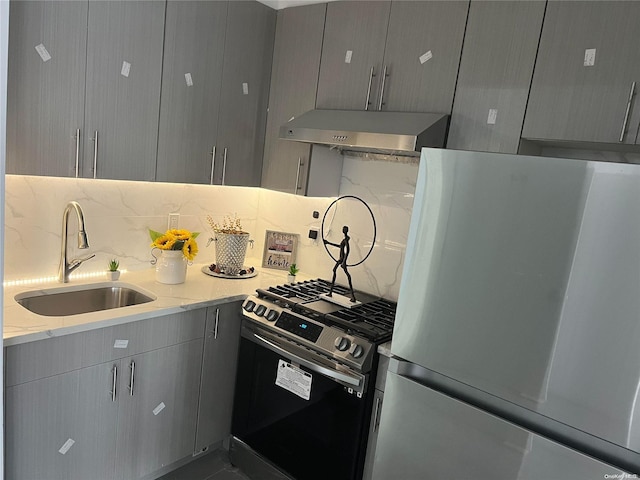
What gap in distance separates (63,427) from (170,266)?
86cm

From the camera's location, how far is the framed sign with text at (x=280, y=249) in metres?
3.01

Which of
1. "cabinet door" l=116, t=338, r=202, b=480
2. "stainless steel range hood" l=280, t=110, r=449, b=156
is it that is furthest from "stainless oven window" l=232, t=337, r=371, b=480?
"stainless steel range hood" l=280, t=110, r=449, b=156

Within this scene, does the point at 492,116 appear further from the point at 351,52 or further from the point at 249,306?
the point at 249,306

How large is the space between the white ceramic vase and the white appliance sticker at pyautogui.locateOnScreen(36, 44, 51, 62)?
995mm

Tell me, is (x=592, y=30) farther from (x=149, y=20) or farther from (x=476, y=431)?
(x=149, y=20)

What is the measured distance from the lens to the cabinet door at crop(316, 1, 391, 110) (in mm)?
2291

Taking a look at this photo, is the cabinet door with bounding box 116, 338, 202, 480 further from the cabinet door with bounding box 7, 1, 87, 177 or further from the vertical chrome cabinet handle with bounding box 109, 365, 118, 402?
the cabinet door with bounding box 7, 1, 87, 177

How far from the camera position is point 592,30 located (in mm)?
1701

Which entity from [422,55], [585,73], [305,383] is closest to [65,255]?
[305,383]

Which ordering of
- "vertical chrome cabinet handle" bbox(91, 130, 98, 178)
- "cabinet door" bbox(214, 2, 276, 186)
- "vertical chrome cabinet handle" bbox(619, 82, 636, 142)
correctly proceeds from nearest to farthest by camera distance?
"vertical chrome cabinet handle" bbox(619, 82, 636, 142) < "vertical chrome cabinet handle" bbox(91, 130, 98, 178) < "cabinet door" bbox(214, 2, 276, 186)

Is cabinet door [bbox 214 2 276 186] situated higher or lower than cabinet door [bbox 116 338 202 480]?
higher

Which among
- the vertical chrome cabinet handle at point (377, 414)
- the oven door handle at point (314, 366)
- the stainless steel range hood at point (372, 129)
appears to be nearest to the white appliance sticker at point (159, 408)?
the oven door handle at point (314, 366)

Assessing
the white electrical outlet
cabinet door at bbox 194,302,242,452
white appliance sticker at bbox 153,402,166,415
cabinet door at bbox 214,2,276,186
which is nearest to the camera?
white appliance sticker at bbox 153,402,166,415

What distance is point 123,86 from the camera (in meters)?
2.16
